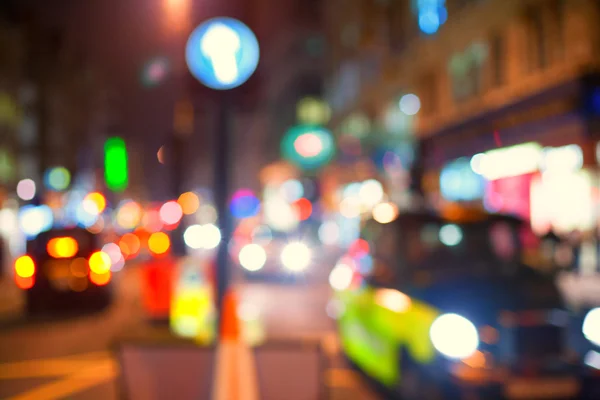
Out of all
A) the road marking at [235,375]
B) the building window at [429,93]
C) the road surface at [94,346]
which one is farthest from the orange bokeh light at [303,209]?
the road marking at [235,375]

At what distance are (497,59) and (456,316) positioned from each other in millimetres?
16742

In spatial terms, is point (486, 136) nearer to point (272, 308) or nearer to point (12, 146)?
point (272, 308)

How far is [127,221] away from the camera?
1457 inches

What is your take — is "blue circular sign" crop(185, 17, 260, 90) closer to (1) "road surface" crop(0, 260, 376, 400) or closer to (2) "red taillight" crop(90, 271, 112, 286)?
(1) "road surface" crop(0, 260, 376, 400)

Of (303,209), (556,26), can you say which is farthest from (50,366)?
(303,209)

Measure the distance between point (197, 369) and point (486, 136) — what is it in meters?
17.9

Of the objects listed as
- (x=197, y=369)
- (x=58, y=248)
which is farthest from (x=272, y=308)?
(x=197, y=369)

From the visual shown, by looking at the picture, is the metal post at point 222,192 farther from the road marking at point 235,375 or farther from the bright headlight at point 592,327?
the bright headlight at point 592,327

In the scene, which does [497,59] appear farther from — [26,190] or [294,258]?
[26,190]

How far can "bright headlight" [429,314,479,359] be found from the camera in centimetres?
505

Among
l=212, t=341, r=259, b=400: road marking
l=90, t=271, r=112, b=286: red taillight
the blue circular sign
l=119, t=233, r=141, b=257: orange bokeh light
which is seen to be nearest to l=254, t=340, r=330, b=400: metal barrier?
l=212, t=341, r=259, b=400: road marking

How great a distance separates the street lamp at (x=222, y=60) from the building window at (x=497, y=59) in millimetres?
17522

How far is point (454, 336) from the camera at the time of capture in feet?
16.8

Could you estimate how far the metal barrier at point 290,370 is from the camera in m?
3.35
